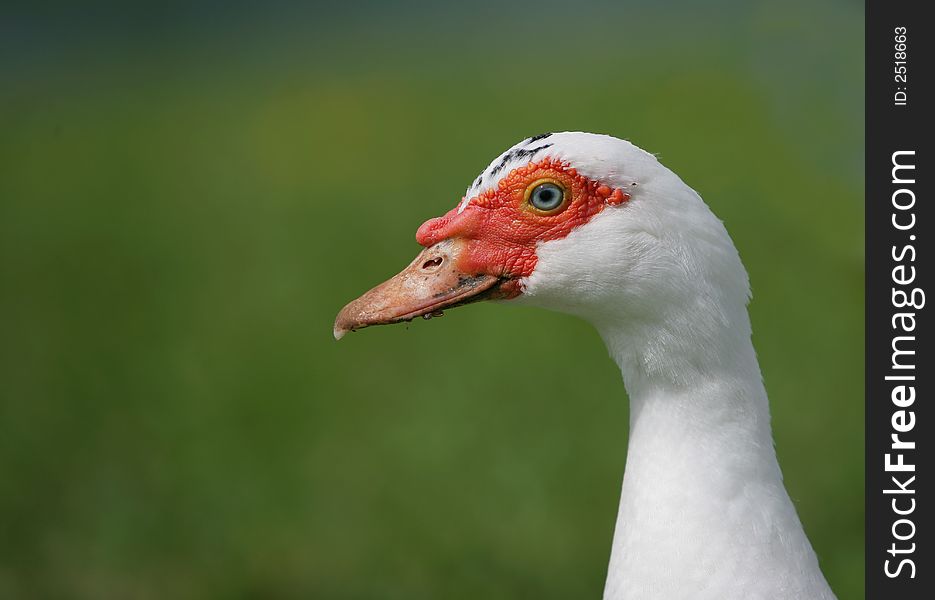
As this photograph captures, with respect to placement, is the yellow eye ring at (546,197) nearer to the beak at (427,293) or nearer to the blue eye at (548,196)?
the blue eye at (548,196)

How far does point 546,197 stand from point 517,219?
82 millimetres

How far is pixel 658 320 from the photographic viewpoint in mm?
2365

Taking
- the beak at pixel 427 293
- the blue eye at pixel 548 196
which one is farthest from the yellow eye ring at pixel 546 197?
the beak at pixel 427 293

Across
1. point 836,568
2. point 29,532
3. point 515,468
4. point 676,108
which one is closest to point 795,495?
point 836,568

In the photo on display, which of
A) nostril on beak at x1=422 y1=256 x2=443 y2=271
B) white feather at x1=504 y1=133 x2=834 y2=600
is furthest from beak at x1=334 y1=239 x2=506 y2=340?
white feather at x1=504 y1=133 x2=834 y2=600

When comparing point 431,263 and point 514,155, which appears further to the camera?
point 431,263

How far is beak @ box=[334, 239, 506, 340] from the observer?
97.1 inches

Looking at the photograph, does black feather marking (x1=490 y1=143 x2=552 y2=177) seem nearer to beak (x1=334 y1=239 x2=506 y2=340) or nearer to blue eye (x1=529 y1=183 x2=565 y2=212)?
blue eye (x1=529 y1=183 x2=565 y2=212)

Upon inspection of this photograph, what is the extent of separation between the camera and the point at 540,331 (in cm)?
740

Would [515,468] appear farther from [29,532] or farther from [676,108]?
[676,108]

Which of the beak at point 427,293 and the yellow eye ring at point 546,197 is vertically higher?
the yellow eye ring at point 546,197

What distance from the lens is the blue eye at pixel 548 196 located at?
2377 millimetres

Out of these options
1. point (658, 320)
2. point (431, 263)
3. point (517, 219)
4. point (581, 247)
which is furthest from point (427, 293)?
point (658, 320)

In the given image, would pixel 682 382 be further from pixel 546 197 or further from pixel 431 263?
pixel 431 263
